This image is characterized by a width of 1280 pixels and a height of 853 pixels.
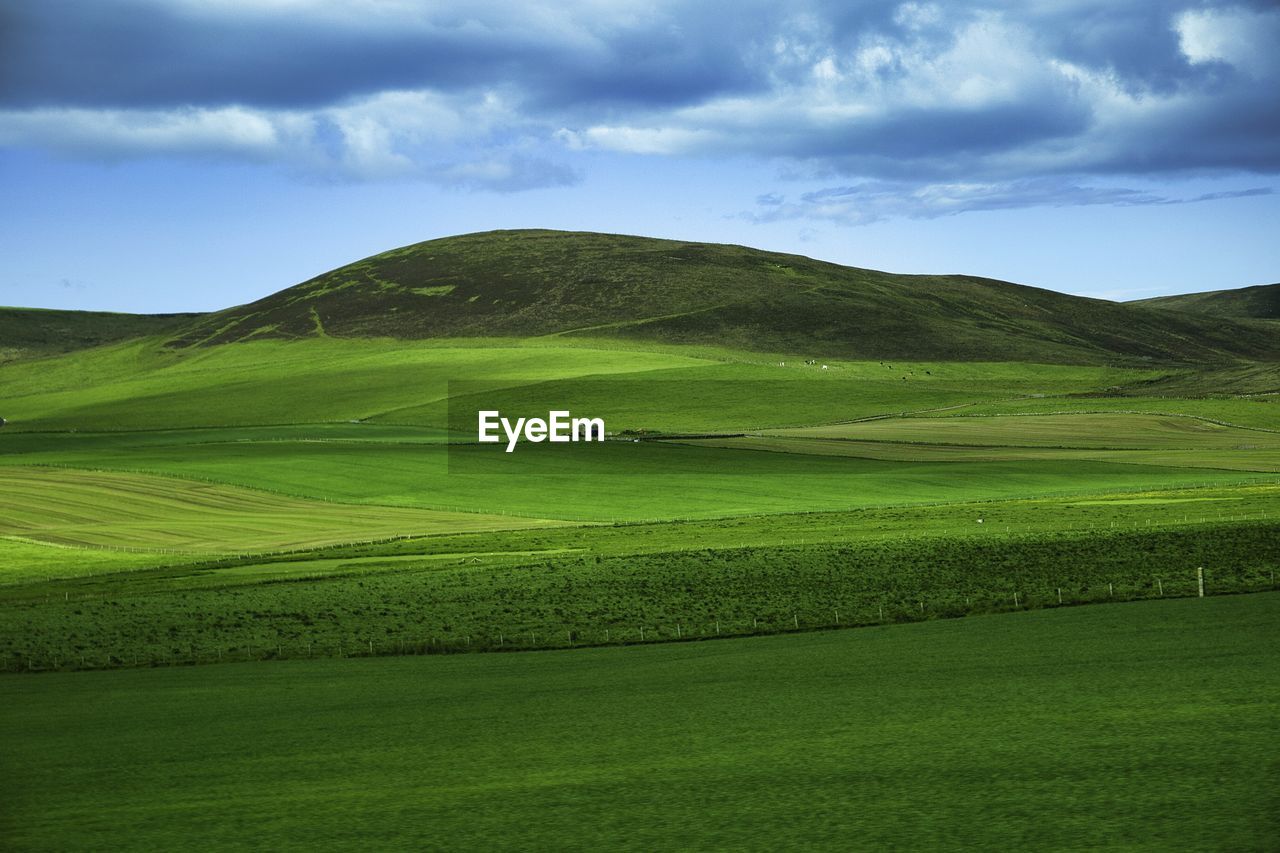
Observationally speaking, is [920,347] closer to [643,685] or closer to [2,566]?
[2,566]

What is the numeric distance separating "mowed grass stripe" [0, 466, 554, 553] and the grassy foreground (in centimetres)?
2463

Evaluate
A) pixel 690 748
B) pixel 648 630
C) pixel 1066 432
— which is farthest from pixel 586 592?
pixel 1066 432

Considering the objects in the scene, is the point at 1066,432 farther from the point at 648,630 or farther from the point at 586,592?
the point at 648,630

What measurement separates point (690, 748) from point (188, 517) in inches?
1773

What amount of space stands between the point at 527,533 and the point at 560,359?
96033 millimetres

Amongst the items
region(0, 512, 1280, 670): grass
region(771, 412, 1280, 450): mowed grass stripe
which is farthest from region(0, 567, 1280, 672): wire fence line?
region(771, 412, 1280, 450): mowed grass stripe

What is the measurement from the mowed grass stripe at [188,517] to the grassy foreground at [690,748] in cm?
2463

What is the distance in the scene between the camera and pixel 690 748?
793 inches

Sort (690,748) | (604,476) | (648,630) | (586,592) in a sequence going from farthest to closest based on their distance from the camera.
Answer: (604,476), (586,592), (648,630), (690,748)

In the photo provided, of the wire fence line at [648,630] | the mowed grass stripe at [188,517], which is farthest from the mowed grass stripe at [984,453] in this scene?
the wire fence line at [648,630]

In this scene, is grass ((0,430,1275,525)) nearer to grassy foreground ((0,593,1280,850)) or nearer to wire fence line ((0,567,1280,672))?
wire fence line ((0,567,1280,672))

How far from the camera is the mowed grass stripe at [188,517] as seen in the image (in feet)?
176

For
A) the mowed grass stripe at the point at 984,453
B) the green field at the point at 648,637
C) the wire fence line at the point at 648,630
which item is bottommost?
the wire fence line at the point at 648,630

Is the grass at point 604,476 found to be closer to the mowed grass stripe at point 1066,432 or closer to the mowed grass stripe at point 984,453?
the mowed grass stripe at point 984,453
